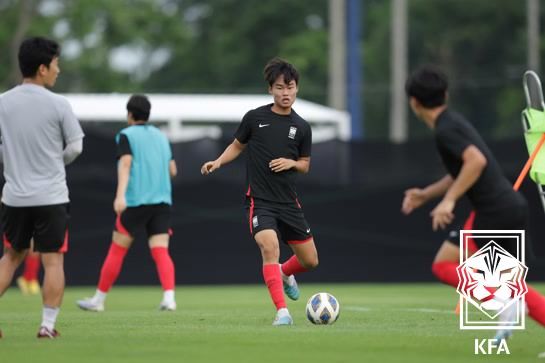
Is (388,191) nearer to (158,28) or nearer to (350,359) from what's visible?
(350,359)

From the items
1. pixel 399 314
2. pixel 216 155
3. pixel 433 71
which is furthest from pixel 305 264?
pixel 216 155

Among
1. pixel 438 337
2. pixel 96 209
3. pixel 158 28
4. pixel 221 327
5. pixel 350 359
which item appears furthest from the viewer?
pixel 158 28

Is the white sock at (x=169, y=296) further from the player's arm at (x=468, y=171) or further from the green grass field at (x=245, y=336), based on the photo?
the player's arm at (x=468, y=171)

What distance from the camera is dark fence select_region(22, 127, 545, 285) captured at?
64.8 feet

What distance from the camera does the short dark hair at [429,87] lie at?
27.0 ft

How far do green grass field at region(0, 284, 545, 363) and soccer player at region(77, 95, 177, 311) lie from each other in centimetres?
34

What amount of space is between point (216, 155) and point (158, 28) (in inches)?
1485

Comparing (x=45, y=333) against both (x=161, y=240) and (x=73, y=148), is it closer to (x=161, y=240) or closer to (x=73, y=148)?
(x=73, y=148)

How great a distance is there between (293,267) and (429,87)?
3620 millimetres

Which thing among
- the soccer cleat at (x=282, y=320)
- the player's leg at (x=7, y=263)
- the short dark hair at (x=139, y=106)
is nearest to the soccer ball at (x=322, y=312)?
the soccer cleat at (x=282, y=320)

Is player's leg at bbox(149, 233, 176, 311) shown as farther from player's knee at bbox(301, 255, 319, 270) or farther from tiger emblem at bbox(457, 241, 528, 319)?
tiger emblem at bbox(457, 241, 528, 319)

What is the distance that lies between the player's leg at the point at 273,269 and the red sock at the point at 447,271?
2.11 m

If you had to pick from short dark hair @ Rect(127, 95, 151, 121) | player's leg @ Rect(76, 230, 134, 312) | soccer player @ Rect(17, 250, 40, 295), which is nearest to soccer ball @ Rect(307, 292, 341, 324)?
player's leg @ Rect(76, 230, 134, 312)

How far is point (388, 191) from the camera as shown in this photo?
20250 mm
